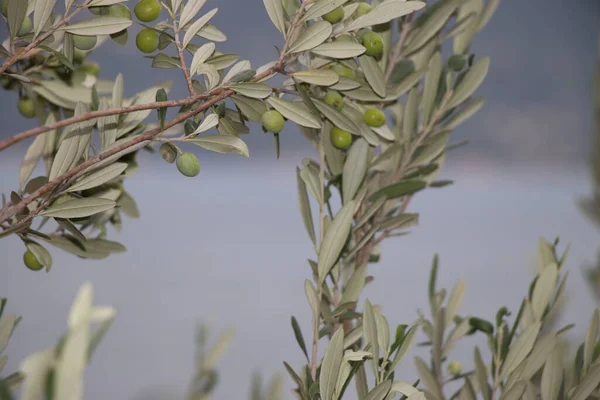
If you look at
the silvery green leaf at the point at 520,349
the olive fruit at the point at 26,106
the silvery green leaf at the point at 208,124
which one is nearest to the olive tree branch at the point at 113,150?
the silvery green leaf at the point at 208,124

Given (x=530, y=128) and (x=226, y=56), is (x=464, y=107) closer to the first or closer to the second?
(x=226, y=56)

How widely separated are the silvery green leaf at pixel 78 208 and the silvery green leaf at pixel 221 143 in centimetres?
7

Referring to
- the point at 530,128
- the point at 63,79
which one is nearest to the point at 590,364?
the point at 63,79

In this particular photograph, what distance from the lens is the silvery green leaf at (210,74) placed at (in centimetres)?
33

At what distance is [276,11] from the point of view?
0.35m

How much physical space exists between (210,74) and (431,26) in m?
0.19

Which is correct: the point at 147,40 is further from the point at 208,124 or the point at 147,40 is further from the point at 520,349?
the point at 520,349

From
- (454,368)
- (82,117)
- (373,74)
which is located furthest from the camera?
(454,368)

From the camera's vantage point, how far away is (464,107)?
18.3 inches

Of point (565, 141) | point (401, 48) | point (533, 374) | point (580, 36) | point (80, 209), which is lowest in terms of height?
point (533, 374)

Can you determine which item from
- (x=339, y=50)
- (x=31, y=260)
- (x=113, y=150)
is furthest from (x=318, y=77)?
(x=31, y=260)

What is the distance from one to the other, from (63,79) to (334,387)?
314mm

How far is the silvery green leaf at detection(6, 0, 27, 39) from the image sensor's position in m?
0.32

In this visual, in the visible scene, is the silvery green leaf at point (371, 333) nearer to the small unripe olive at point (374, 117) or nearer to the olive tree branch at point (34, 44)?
the small unripe olive at point (374, 117)
